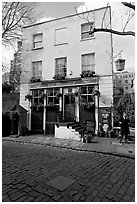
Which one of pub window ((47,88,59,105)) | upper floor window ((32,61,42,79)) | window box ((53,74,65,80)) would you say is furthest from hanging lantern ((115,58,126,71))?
upper floor window ((32,61,42,79))

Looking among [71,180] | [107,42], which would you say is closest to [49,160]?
[71,180]

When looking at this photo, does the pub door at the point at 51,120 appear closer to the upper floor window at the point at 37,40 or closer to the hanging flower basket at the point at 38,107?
the hanging flower basket at the point at 38,107

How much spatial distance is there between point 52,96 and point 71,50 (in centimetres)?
484

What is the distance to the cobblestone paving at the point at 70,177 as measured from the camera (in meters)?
3.42

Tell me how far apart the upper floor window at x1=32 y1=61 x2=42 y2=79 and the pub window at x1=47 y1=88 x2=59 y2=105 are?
2.10m

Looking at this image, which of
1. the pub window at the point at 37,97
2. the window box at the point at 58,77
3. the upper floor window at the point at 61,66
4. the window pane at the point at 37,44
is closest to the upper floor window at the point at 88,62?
the upper floor window at the point at 61,66

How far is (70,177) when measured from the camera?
4.55m

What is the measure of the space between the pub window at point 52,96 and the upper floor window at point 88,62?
345 centimetres

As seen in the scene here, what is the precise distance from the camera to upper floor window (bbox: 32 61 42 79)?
1579 cm

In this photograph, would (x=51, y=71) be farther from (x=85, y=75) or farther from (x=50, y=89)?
(x=85, y=75)

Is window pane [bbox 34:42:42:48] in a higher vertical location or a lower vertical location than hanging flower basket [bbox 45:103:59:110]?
higher

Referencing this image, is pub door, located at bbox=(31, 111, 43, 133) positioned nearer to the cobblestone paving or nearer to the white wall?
the white wall

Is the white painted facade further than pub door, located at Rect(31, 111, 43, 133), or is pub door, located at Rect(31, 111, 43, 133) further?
pub door, located at Rect(31, 111, 43, 133)

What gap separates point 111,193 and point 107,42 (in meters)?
12.6
